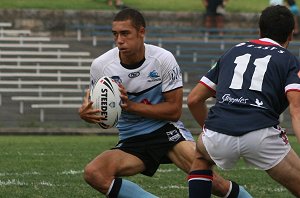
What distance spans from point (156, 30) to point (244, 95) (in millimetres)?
20327

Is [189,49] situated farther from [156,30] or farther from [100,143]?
[100,143]

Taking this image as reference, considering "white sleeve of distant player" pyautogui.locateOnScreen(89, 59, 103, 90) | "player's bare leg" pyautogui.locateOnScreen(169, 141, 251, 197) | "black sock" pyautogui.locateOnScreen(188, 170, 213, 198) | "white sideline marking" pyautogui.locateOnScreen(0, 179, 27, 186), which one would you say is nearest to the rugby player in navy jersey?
"black sock" pyautogui.locateOnScreen(188, 170, 213, 198)

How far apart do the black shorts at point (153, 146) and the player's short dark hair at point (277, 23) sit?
5.06 ft

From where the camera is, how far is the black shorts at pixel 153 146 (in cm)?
817

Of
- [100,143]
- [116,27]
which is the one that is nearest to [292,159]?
[116,27]

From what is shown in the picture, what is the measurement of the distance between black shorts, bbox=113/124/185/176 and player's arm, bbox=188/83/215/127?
737mm

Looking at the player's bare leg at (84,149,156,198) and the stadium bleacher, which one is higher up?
the player's bare leg at (84,149,156,198)

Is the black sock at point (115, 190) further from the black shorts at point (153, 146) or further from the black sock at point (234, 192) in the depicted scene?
the black sock at point (234, 192)

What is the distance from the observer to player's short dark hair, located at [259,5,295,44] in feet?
22.5

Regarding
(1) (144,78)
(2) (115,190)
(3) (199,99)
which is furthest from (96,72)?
(3) (199,99)

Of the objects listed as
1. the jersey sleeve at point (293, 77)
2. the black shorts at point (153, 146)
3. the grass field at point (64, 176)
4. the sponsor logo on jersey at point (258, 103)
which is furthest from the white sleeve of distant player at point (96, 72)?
the jersey sleeve at point (293, 77)

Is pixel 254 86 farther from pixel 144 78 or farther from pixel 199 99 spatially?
pixel 144 78

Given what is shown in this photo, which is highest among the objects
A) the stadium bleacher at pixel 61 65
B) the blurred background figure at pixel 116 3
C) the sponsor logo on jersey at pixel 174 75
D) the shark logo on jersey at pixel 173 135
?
the sponsor logo on jersey at pixel 174 75

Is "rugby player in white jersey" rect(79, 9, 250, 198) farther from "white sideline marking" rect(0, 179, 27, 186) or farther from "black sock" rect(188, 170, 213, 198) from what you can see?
"white sideline marking" rect(0, 179, 27, 186)
